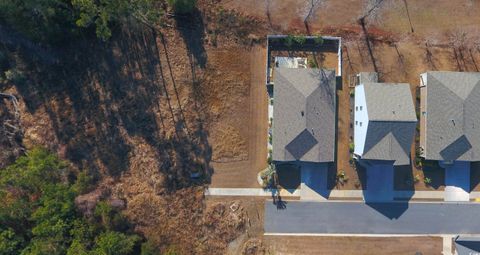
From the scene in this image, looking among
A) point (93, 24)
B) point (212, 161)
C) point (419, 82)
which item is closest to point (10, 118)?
point (93, 24)

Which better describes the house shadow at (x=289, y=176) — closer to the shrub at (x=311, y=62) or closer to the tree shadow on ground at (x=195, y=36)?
the shrub at (x=311, y=62)

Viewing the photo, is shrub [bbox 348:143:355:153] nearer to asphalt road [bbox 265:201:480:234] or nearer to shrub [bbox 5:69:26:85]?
asphalt road [bbox 265:201:480:234]

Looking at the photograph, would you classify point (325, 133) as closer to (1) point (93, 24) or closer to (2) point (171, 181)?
(2) point (171, 181)

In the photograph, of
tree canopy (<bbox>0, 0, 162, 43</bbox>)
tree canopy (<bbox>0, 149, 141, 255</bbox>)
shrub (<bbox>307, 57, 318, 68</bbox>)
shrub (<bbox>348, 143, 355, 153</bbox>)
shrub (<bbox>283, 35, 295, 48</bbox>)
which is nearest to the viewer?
tree canopy (<bbox>0, 0, 162, 43</bbox>)

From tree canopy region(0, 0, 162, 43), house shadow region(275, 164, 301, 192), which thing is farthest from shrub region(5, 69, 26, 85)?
house shadow region(275, 164, 301, 192)

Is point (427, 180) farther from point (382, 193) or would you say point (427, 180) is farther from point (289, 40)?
point (289, 40)

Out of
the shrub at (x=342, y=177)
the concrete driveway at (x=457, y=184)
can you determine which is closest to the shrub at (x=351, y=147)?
the shrub at (x=342, y=177)

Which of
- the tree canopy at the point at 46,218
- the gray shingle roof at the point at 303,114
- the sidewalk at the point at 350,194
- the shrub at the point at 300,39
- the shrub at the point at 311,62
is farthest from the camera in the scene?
the sidewalk at the point at 350,194
